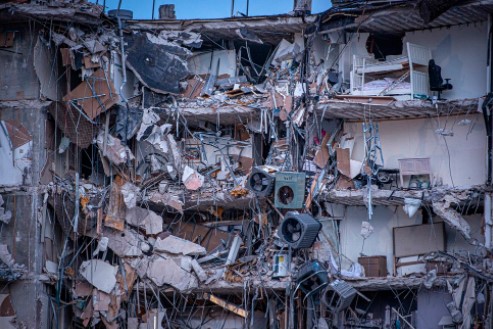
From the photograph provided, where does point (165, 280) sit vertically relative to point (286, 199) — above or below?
below

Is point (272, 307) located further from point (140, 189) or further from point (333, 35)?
point (333, 35)

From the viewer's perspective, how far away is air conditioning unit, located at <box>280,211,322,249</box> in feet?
67.2

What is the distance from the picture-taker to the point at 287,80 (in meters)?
22.8

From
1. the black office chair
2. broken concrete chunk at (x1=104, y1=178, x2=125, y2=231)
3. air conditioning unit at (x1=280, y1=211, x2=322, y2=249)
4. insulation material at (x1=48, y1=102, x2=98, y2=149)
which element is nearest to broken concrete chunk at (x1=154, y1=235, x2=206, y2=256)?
broken concrete chunk at (x1=104, y1=178, x2=125, y2=231)

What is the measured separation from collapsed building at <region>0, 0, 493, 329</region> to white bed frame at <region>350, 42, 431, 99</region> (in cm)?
4

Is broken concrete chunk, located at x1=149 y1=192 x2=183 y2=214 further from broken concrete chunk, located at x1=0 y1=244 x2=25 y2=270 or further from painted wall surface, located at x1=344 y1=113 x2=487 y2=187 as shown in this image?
painted wall surface, located at x1=344 y1=113 x2=487 y2=187

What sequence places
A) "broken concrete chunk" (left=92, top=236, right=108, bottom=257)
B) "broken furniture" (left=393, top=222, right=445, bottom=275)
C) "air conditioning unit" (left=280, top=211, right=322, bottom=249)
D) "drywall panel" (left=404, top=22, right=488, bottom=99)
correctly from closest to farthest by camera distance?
"air conditioning unit" (left=280, top=211, right=322, bottom=249)
"drywall panel" (left=404, top=22, right=488, bottom=99)
"broken furniture" (left=393, top=222, right=445, bottom=275)
"broken concrete chunk" (left=92, top=236, right=108, bottom=257)

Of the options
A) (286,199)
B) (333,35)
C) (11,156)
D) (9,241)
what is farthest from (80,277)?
(333,35)

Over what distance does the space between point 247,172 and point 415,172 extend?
3869mm

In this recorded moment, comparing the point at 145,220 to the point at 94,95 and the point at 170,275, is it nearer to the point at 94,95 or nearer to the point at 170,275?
the point at 170,275

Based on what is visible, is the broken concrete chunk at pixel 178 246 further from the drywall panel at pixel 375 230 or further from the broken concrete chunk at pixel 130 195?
the drywall panel at pixel 375 230

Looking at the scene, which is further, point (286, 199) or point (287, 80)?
point (287, 80)

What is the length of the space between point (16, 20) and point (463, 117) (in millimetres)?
10150

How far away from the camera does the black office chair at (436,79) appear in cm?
2139
